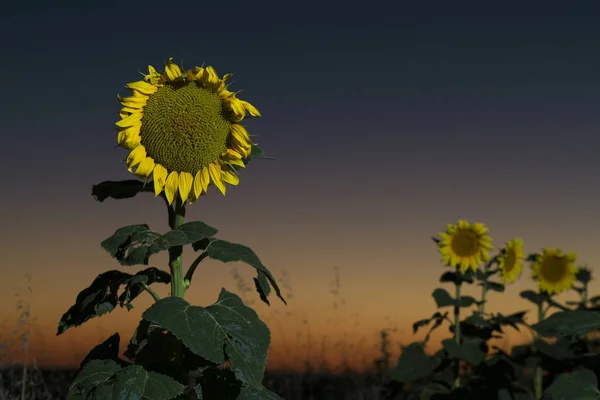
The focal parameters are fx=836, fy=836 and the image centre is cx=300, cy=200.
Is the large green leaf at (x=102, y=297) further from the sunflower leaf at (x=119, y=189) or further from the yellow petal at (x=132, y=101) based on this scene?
the yellow petal at (x=132, y=101)

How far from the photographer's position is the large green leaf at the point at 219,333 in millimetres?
2898

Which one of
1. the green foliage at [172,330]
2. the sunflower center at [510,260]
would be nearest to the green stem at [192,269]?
the green foliage at [172,330]

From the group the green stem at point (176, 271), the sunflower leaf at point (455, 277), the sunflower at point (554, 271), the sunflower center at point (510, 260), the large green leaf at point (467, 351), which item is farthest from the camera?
the sunflower at point (554, 271)

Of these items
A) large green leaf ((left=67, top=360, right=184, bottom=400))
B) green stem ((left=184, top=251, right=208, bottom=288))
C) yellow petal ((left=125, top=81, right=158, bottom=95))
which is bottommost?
large green leaf ((left=67, top=360, right=184, bottom=400))

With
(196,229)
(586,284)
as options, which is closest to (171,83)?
(196,229)

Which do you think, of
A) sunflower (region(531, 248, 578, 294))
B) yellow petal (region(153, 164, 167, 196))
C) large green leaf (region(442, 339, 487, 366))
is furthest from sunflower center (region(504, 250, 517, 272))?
yellow petal (region(153, 164, 167, 196))

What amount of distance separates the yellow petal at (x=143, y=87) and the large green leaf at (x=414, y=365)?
11.0ft

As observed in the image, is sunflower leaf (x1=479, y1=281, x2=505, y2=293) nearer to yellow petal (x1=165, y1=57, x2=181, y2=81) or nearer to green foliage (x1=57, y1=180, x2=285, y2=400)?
green foliage (x1=57, y1=180, x2=285, y2=400)

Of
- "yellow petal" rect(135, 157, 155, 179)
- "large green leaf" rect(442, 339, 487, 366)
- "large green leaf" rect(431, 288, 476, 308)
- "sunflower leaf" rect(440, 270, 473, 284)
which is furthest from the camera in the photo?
Answer: "sunflower leaf" rect(440, 270, 473, 284)

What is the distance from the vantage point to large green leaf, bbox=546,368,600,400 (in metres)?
4.57

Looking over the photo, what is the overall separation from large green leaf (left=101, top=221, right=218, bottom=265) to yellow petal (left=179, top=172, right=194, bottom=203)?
0.53 feet

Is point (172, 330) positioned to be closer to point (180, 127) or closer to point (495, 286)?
point (180, 127)

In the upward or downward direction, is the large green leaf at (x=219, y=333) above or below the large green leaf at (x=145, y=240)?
below

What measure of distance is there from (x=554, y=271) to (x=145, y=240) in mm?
5226
